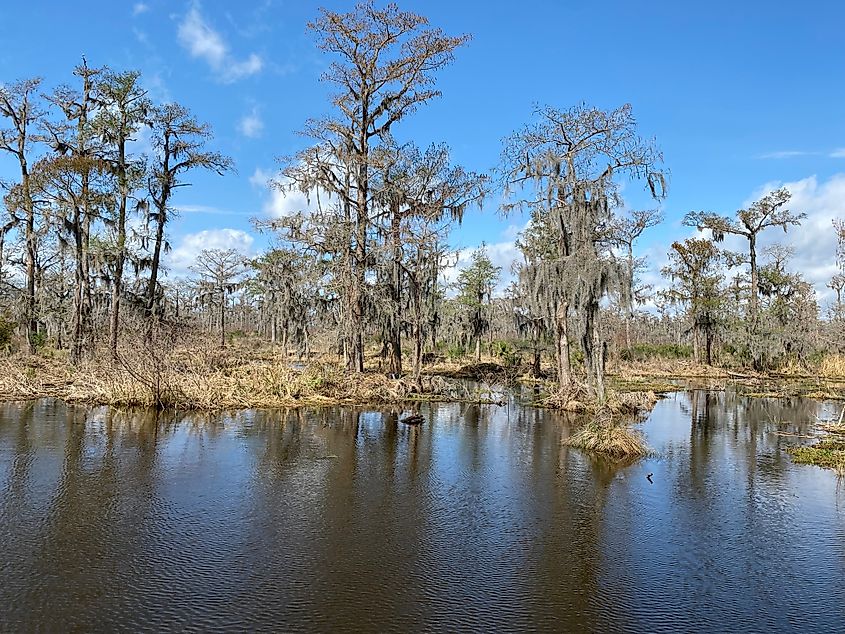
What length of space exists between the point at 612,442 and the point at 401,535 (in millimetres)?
6597

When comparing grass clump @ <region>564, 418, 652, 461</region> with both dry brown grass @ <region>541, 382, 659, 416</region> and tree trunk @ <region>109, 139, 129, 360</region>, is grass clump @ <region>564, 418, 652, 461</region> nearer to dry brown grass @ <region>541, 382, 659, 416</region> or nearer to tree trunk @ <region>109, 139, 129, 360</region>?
dry brown grass @ <region>541, 382, 659, 416</region>

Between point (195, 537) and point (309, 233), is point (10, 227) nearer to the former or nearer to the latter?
point (309, 233)

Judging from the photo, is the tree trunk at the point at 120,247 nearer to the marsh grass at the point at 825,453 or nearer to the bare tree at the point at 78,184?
the bare tree at the point at 78,184

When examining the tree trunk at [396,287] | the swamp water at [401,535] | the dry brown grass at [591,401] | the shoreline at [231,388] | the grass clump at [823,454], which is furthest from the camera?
the tree trunk at [396,287]

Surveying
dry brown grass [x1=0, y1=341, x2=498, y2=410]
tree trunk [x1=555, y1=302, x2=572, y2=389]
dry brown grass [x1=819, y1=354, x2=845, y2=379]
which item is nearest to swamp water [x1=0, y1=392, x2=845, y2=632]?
dry brown grass [x1=0, y1=341, x2=498, y2=410]

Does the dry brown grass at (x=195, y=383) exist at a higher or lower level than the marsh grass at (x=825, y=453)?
higher

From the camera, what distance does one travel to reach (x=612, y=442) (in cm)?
1266

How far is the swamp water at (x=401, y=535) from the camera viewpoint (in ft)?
17.8

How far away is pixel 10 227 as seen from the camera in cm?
2548

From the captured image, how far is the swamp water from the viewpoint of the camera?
5434mm

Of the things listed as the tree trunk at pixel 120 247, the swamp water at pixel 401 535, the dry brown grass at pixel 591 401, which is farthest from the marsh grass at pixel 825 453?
the tree trunk at pixel 120 247

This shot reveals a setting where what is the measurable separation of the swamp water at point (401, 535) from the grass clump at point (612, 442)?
44 centimetres

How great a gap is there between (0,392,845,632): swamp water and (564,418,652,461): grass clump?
44 cm

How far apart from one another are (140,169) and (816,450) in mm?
23076
